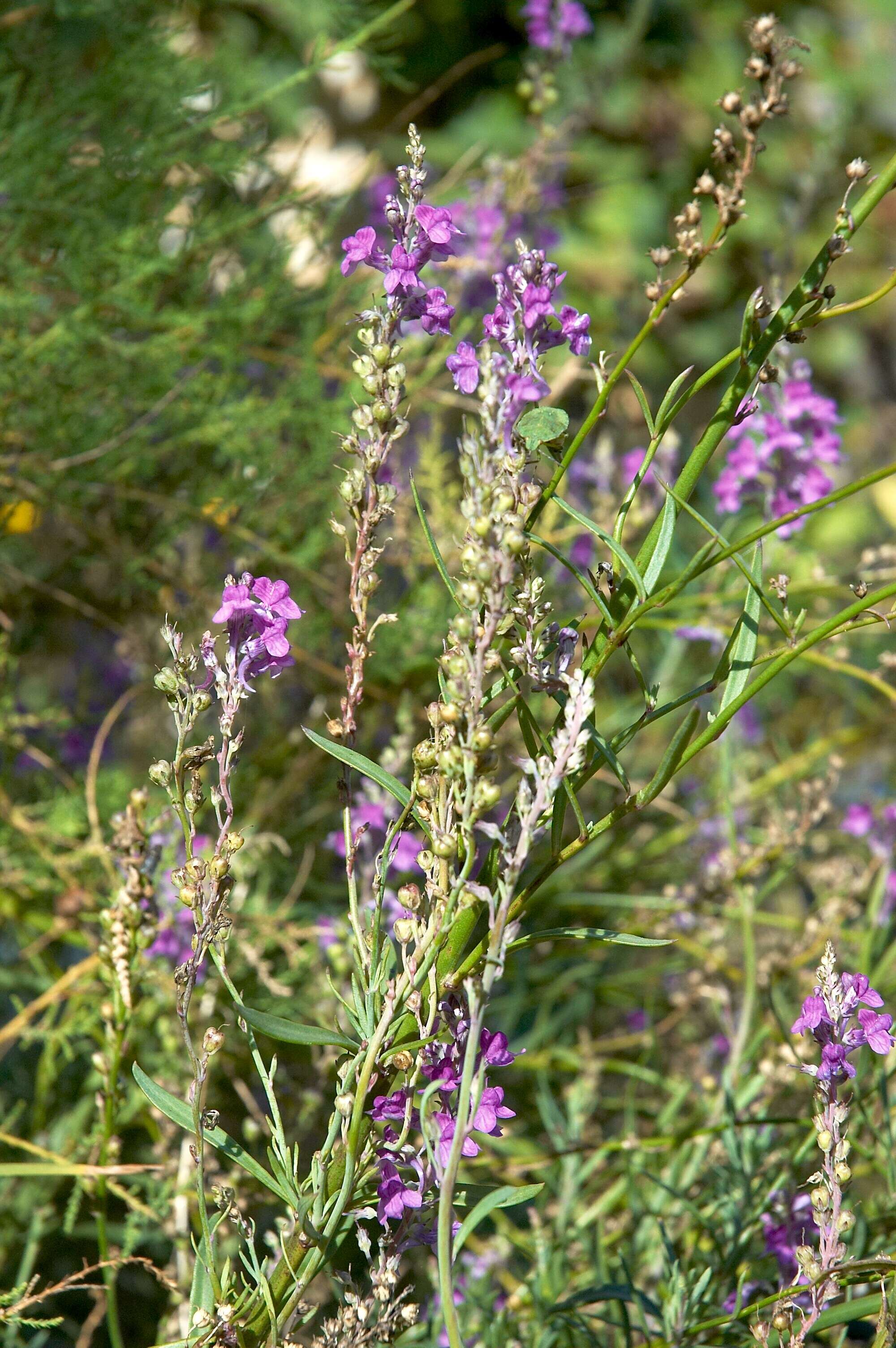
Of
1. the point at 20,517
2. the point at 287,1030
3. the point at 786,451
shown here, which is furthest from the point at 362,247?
the point at 20,517

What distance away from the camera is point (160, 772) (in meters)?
0.49

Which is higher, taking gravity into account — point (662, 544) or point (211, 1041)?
point (662, 544)

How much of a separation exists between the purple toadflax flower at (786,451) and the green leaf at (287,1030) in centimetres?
58

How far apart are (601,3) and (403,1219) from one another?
6.14ft

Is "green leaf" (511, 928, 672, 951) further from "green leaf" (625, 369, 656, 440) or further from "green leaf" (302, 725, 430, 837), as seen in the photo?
"green leaf" (625, 369, 656, 440)

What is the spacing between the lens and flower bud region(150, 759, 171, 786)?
1.61 feet

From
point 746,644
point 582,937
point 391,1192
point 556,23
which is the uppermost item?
point 556,23

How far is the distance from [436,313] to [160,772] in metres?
0.24

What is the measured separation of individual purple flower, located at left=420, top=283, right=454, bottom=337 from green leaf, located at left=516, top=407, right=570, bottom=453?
0.22ft

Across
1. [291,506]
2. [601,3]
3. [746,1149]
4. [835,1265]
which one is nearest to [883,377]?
[601,3]

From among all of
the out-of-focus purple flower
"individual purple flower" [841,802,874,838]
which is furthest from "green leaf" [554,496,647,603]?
the out-of-focus purple flower

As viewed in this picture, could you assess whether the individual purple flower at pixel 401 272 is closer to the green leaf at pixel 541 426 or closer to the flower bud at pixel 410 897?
the green leaf at pixel 541 426

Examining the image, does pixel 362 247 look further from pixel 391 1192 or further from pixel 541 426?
pixel 391 1192

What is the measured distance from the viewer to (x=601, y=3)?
71.5 inches
